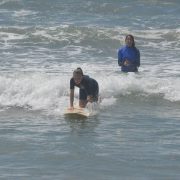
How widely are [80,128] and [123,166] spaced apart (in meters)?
2.43

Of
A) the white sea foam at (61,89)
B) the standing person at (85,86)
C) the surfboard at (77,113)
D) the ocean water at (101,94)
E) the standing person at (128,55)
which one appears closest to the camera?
the ocean water at (101,94)

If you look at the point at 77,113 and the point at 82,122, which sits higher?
the point at 77,113

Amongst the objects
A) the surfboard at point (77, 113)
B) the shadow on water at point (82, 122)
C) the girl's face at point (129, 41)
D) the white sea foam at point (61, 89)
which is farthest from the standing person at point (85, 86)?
the girl's face at point (129, 41)

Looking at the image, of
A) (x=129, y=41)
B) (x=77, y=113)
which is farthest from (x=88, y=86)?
(x=129, y=41)

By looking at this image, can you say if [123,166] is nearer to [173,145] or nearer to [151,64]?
[173,145]

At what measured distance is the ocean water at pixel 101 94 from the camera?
364 inches

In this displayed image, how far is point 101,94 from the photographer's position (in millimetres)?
14570

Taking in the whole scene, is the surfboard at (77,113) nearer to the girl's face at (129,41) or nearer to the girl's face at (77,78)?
the girl's face at (77,78)

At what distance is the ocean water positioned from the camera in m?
9.23

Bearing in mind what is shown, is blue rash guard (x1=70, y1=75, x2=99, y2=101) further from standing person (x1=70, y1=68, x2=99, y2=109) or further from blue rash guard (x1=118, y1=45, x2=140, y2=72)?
blue rash guard (x1=118, y1=45, x2=140, y2=72)

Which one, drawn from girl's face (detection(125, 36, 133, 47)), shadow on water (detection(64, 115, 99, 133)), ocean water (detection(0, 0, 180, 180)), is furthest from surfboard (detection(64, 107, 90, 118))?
girl's face (detection(125, 36, 133, 47))

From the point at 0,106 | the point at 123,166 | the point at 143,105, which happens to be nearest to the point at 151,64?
the point at 143,105

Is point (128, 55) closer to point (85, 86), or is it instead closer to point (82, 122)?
point (85, 86)

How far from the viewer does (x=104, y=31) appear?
2364 centimetres
